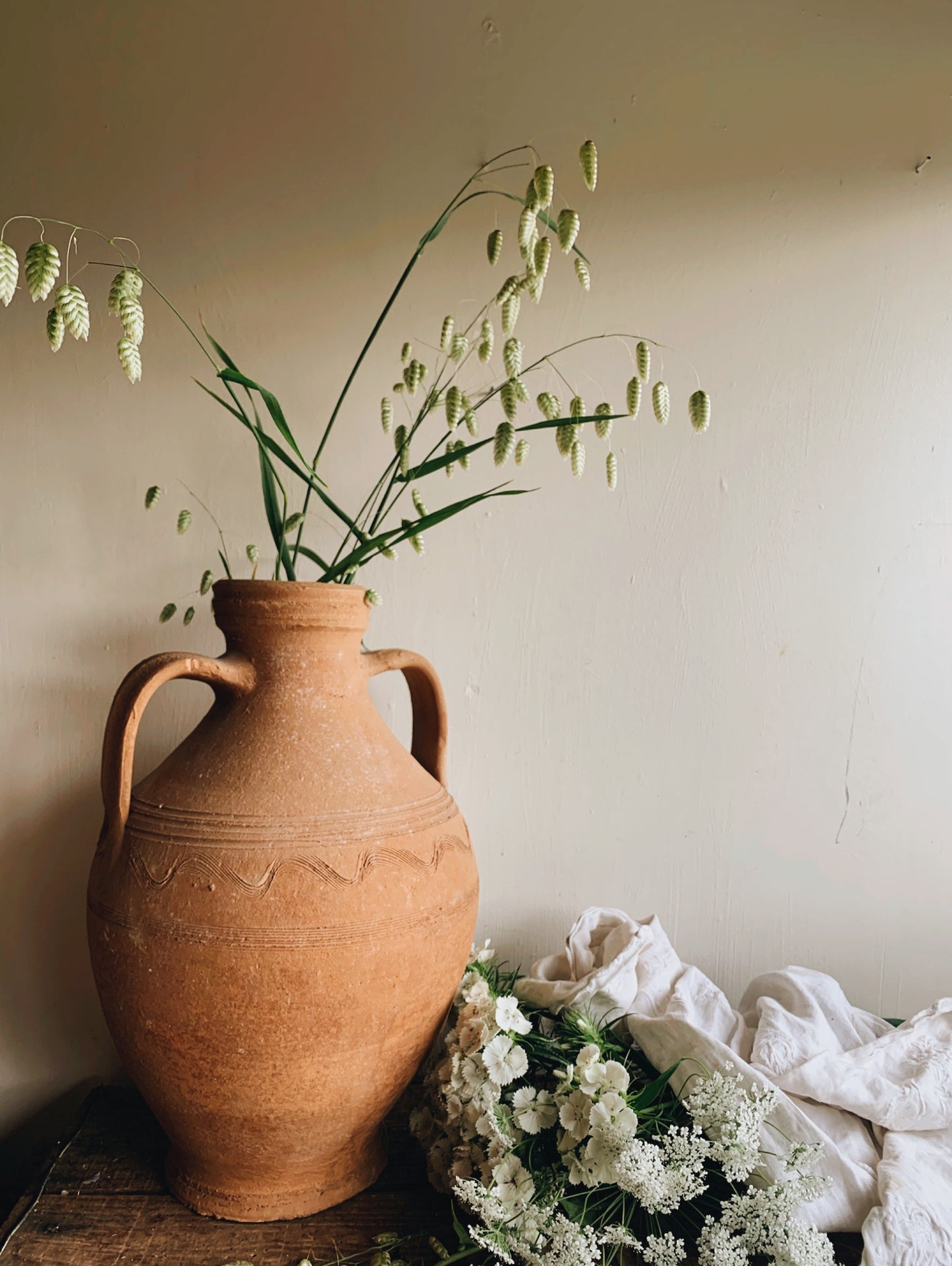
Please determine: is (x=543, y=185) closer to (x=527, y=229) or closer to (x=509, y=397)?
(x=527, y=229)

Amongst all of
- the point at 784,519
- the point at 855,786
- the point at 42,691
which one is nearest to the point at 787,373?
the point at 784,519

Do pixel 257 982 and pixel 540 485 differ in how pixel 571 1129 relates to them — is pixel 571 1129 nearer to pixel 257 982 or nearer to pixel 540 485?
pixel 257 982

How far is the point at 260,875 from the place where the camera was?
36.5 inches

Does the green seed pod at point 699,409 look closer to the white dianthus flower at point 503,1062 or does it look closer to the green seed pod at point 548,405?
the green seed pod at point 548,405

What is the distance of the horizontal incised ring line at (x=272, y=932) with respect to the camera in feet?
2.99

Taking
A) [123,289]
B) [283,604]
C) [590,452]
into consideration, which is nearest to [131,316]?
[123,289]

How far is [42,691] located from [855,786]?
1.31 m

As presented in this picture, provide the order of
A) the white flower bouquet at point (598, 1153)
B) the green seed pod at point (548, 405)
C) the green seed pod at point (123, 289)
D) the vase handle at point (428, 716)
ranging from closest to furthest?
the green seed pod at point (123, 289), the white flower bouquet at point (598, 1153), the green seed pod at point (548, 405), the vase handle at point (428, 716)

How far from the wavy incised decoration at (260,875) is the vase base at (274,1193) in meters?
0.40

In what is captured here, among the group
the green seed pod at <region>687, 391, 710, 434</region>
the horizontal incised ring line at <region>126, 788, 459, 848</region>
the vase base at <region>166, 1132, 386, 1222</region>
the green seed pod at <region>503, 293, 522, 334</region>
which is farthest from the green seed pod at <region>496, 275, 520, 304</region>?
the vase base at <region>166, 1132, 386, 1222</region>

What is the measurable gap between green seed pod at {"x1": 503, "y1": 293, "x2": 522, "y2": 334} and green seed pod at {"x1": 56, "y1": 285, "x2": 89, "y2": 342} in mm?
457

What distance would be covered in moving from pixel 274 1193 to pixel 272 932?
38 centimetres

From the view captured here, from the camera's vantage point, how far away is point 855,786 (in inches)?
54.1

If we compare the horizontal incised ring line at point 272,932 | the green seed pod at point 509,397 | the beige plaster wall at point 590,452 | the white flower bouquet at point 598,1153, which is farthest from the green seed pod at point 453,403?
the white flower bouquet at point 598,1153
